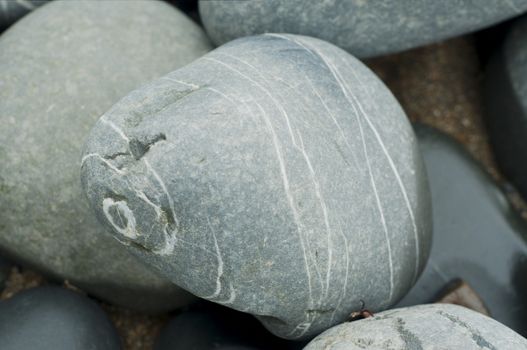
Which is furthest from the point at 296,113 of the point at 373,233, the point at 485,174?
the point at 485,174

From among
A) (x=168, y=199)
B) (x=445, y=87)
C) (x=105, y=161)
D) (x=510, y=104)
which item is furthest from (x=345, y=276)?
(x=445, y=87)

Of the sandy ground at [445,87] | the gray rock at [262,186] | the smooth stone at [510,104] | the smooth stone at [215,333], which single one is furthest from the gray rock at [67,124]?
the smooth stone at [510,104]

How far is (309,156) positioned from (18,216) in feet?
3.11

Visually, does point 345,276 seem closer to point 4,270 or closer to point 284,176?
point 284,176

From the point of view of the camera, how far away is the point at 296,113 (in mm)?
1592

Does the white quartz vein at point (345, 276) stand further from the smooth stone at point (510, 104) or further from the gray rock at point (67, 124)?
the smooth stone at point (510, 104)

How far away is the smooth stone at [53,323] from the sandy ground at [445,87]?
1.55m

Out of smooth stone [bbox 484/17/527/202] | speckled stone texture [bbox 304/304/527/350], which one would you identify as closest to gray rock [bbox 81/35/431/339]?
speckled stone texture [bbox 304/304/527/350]

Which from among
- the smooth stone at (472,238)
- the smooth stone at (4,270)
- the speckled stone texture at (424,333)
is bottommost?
the smooth stone at (4,270)

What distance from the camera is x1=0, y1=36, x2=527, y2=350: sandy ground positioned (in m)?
2.66

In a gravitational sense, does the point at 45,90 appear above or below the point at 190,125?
below

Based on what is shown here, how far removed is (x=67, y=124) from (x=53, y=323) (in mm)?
593

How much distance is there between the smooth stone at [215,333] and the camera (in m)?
1.91

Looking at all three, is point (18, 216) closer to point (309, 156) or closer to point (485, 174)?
point (309, 156)
